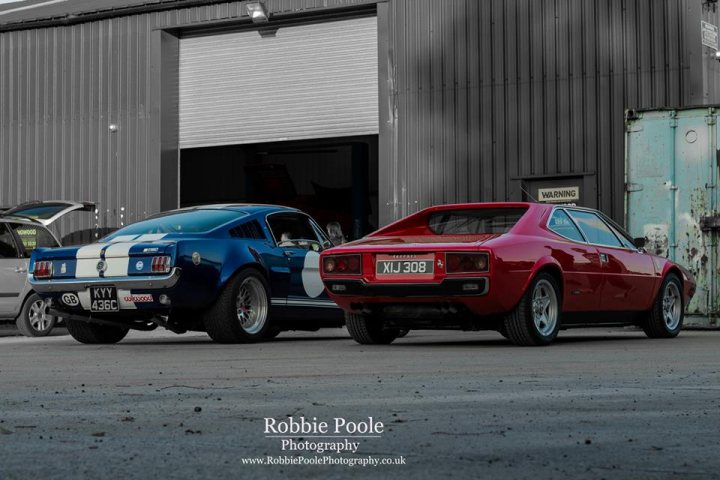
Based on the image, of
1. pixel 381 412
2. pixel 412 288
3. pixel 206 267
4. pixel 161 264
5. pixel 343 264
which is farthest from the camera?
pixel 206 267

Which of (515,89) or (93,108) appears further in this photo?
(93,108)

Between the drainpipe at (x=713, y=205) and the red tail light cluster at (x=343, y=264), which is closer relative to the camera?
the red tail light cluster at (x=343, y=264)

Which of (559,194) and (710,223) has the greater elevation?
(559,194)

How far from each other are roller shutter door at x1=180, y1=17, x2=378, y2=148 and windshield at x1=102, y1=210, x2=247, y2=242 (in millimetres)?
11143

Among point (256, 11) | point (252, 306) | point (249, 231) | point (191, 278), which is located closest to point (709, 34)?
point (256, 11)

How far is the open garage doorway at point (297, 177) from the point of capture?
2452cm

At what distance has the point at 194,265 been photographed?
436 inches

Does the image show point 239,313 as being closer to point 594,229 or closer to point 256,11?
point 594,229

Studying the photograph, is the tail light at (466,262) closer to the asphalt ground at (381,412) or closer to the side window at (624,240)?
the asphalt ground at (381,412)

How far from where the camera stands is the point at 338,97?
928 inches

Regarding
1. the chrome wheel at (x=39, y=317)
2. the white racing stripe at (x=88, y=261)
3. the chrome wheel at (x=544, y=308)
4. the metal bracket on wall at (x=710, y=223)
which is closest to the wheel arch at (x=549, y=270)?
the chrome wheel at (x=544, y=308)

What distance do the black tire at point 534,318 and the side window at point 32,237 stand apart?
7300 millimetres

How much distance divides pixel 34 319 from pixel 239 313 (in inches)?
179

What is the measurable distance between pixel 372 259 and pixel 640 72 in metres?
11.2
